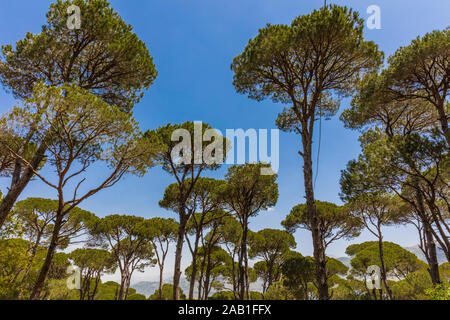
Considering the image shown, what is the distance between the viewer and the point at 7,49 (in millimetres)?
8953

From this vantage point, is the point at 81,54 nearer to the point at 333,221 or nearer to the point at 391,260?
the point at 333,221

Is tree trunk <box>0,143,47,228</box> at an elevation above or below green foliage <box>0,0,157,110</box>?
below

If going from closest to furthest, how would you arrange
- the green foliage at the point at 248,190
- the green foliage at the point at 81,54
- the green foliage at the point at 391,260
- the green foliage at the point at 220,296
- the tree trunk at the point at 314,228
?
the tree trunk at the point at 314,228
the green foliage at the point at 81,54
the green foliage at the point at 248,190
the green foliage at the point at 391,260
the green foliage at the point at 220,296

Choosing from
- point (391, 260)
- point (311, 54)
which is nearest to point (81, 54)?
point (311, 54)

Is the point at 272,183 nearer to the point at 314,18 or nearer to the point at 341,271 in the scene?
the point at 314,18

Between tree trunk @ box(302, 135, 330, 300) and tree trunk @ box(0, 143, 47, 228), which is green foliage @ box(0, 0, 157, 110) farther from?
tree trunk @ box(302, 135, 330, 300)

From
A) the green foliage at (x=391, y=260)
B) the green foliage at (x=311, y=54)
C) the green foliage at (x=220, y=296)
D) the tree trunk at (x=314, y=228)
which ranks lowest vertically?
the green foliage at (x=220, y=296)

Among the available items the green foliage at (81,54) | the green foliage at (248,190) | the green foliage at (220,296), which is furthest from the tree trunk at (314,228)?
the green foliage at (220,296)

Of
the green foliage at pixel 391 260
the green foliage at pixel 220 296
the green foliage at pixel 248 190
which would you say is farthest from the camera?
the green foliage at pixel 220 296

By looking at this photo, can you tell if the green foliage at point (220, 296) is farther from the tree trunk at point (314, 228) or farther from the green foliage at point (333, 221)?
the tree trunk at point (314, 228)

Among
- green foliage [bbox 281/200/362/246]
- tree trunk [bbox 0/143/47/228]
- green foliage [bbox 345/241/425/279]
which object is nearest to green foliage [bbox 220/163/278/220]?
green foliage [bbox 281/200/362/246]

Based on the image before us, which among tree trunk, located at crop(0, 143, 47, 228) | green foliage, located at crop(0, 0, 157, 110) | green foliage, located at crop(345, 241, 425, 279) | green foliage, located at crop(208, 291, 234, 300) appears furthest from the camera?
green foliage, located at crop(208, 291, 234, 300)
